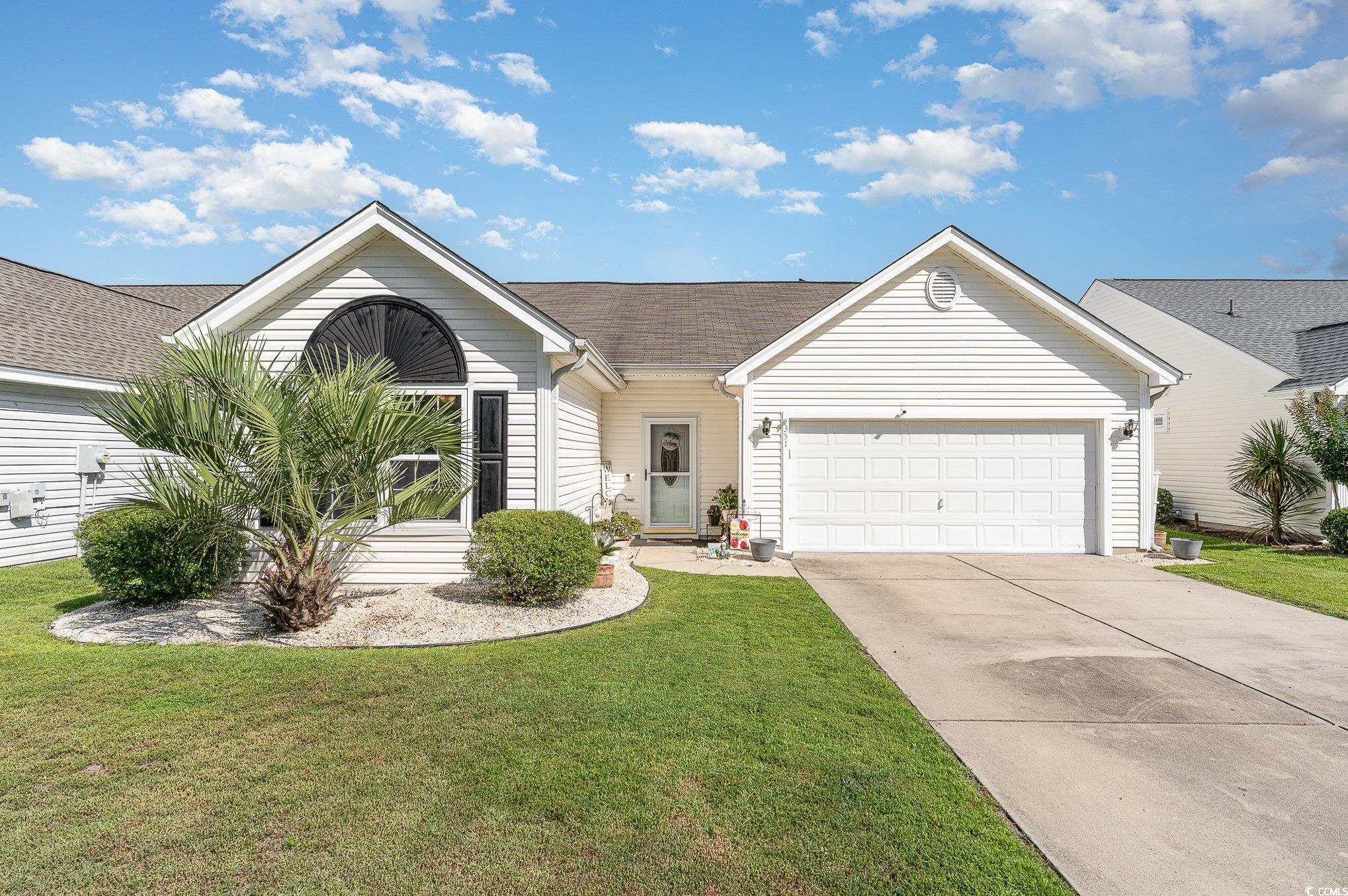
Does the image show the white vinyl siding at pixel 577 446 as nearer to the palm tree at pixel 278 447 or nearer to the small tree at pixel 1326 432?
the palm tree at pixel 278 447

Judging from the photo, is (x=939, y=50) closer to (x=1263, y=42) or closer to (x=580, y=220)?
(x=1263, y=42)

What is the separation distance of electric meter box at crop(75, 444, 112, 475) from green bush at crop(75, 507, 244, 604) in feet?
15.2

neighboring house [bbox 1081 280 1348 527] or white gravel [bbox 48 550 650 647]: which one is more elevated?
neighboring house [bbox 1081 280 1348 527]

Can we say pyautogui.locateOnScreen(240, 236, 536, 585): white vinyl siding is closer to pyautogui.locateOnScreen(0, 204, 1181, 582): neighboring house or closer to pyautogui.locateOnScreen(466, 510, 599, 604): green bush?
pyautogui.locateOnScreen(0, 204, 1181, 582): neighboring house

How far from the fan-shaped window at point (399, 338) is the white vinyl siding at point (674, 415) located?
4.96 metres

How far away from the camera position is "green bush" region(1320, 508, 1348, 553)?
1120 cm

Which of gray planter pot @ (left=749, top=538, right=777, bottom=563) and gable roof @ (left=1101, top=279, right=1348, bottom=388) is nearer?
gray planter pot @ (left=749, top=538, right=777, bottom=563)

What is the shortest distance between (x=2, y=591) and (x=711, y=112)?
14006mm

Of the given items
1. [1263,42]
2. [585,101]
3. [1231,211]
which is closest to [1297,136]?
[1231,211]

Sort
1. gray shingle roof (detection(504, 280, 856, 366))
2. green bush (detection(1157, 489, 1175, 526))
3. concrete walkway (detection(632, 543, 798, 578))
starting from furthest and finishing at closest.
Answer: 1. green bush (detection(1157, 489, 1175, 526))
2. gray shingle roof (detection(504, 280, 856, 366))
3. concrete walkway (detection(632, 543, 798, 578))

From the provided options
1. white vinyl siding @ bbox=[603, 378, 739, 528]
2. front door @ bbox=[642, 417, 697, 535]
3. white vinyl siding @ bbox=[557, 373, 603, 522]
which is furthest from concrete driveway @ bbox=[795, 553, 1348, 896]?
front door @ bbox=[642, 417, 697, 535]

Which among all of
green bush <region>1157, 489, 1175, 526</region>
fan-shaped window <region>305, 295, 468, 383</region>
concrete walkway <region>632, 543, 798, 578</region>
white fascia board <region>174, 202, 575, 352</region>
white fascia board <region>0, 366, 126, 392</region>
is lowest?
concrete walkway <region>632, 543, 798, 578</region>

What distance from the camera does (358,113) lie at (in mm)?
13539

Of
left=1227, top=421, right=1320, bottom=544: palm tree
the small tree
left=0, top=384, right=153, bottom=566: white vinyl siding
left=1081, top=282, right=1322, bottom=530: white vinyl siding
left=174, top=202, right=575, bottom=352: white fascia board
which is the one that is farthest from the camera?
left=1081, top=282, right=1322, bottom=530: white vinyl siding
